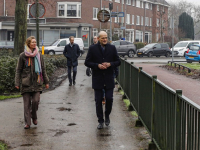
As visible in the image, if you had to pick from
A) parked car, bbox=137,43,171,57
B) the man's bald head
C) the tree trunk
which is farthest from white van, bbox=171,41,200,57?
the man's bald head

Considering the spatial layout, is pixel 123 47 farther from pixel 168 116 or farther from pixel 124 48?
A: pixel 168 116

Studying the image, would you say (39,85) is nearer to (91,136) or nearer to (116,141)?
(91,136)

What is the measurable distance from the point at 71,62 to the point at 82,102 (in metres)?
4.22

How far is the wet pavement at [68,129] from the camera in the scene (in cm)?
656

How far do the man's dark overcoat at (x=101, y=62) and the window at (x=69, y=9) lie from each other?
49578mm

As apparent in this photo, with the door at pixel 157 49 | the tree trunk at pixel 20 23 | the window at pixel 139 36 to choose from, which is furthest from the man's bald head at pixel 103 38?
the window at pixel 139 36

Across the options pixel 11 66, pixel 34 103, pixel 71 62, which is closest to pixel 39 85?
pixel 34 103

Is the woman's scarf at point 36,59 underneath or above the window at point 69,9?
underneath

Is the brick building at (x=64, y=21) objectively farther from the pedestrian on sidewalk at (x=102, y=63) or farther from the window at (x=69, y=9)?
the pedestrian on sidewalk at (x=102, y=63)

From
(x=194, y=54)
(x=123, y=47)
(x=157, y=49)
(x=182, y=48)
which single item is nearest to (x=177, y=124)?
(x=194, y=54)

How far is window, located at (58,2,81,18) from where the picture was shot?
56844mm

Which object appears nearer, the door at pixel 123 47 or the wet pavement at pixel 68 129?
the wet pavement at pixel 68 129

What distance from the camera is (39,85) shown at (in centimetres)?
790

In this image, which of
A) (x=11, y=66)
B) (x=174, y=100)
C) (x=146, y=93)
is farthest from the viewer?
(x=11, y=66)
